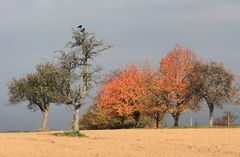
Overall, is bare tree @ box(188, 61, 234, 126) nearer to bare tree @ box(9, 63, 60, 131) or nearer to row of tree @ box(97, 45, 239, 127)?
row of tree @ box(97, 45, 239, 127)

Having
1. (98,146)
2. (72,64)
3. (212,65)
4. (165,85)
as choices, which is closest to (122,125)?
(165,85)

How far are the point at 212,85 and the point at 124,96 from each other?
619 inches

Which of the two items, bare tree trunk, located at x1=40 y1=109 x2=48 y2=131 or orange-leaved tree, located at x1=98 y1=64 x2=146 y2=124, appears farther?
orange-leaved tree, located at x1=98 y1=64 x2=146 y2=124

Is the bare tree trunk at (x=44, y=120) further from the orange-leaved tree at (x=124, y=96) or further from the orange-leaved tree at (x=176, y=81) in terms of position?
the orange-leaved tree at (x=176, y=81)

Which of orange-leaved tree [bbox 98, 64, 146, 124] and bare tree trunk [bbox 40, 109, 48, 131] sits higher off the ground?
orange-leaved tree [bbox 98, 64, 146, 124]

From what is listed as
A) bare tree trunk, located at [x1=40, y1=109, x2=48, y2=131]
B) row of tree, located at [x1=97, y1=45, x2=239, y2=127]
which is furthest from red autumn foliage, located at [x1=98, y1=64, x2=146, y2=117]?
bare tree trunk, located at [x1=40, y1=109, x2=48, y2=131]

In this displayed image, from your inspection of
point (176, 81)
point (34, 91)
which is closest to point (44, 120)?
point (34, 91)

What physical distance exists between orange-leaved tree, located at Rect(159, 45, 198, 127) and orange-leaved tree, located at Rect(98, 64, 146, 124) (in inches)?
185

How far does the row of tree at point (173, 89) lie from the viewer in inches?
2891

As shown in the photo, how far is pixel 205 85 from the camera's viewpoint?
241 ft

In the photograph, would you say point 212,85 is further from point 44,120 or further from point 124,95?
point 44,120

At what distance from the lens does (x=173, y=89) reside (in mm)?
73875

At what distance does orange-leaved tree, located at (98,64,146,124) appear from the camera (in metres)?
76.3

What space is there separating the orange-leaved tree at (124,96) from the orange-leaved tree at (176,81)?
15.4 feet
